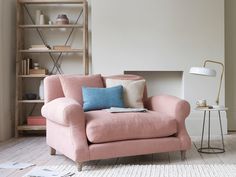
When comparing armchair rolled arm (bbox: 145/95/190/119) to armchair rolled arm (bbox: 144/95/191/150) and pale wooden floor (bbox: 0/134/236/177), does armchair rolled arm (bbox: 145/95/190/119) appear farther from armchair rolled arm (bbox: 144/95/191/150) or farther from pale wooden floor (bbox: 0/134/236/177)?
pale wooden floor (bbox: 0/134/236/177)

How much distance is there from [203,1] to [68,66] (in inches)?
84.2

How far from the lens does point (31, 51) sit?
5.61 m

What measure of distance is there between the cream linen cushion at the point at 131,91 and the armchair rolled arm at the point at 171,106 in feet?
0.49

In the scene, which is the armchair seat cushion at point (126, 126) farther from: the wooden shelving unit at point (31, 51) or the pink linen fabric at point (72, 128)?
the wooden shelving unit at point (31, 51)

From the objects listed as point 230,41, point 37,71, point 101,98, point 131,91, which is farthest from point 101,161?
point 230,41

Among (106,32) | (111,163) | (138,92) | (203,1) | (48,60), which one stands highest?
(203,1)

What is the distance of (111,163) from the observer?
12.6 feet

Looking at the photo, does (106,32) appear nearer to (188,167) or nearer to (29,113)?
(29,113)

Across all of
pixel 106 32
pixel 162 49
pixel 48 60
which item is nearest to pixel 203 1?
pixel 162 49

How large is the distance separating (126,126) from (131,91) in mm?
791

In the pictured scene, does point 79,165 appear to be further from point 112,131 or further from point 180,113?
point 180,113

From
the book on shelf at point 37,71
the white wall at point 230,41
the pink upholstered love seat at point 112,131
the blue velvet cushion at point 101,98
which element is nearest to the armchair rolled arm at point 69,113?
the pink upholstered love seat at point 112,131

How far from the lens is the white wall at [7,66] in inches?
211

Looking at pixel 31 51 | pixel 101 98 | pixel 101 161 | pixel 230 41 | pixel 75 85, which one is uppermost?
pixel 230 41
